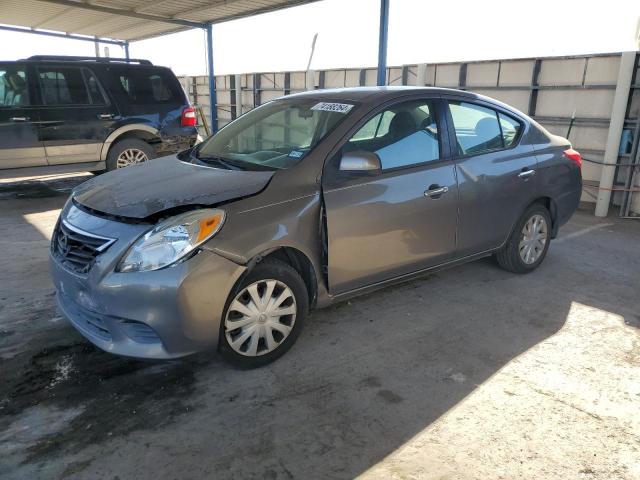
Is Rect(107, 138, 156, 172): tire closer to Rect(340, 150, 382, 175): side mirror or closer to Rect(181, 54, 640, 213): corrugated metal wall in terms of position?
Rect(181, 54, 640, 213): corrugated metal wall

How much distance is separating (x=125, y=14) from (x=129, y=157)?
7028 mm

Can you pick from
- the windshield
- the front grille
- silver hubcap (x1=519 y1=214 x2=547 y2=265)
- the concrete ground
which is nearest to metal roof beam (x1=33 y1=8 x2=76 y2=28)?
the windshield

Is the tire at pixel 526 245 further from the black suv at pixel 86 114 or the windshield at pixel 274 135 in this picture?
the black suv at pixel 86 114

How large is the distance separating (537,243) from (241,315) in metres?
3.12

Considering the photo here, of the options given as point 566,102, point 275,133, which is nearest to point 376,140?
point 275,133

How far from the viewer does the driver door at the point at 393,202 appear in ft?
10.7

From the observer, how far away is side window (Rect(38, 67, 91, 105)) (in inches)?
283

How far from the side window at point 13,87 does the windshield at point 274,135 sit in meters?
4.39

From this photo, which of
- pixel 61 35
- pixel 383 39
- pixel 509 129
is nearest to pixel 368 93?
pixel 509 129

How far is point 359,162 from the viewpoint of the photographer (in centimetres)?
323

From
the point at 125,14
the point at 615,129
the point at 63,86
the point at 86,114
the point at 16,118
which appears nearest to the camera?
the point at 16,118

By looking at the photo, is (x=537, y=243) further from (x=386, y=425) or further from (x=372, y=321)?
(x=386, y=425)

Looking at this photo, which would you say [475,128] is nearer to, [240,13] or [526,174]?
[526,174]

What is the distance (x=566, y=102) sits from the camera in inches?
316
